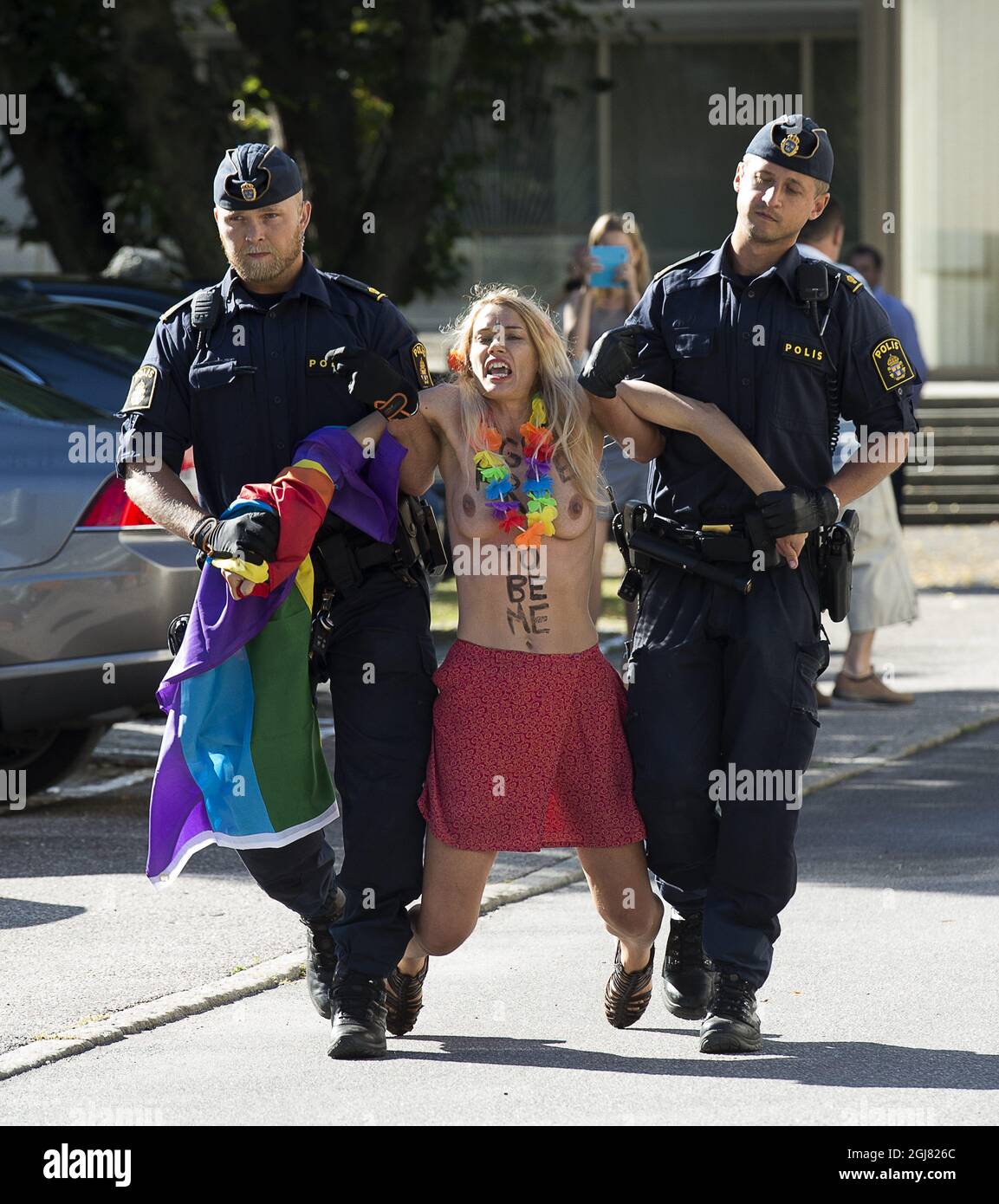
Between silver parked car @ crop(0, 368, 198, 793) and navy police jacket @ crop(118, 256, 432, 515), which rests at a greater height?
navy police jacket @ crop(118, 256, 432, 515)

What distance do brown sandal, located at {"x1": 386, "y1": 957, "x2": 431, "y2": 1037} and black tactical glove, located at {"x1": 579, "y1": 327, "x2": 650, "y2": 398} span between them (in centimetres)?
133

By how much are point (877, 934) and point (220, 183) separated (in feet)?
8.53

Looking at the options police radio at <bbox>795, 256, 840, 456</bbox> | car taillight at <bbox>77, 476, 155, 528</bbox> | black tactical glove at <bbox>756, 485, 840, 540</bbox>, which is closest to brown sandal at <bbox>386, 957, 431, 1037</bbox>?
black tactical glove at <bbox>756, 485, 840, 540</bbox>

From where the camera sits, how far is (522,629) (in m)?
4.43

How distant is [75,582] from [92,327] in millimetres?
2545

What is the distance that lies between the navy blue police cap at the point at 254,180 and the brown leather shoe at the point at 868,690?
512cm

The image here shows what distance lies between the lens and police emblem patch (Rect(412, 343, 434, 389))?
4.62 meters

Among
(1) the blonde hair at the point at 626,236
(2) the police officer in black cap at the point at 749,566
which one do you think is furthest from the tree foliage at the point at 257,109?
(2) the police officer in black cap at the point at 749,566

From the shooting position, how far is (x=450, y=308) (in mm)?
22016

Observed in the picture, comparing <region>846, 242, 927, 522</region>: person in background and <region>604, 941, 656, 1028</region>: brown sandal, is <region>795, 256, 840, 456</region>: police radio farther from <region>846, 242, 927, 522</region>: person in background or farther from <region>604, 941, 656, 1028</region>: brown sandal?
<region>846, 242, 927, 522</region>: person in background

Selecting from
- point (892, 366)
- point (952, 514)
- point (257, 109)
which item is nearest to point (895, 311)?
point (257, 109)
